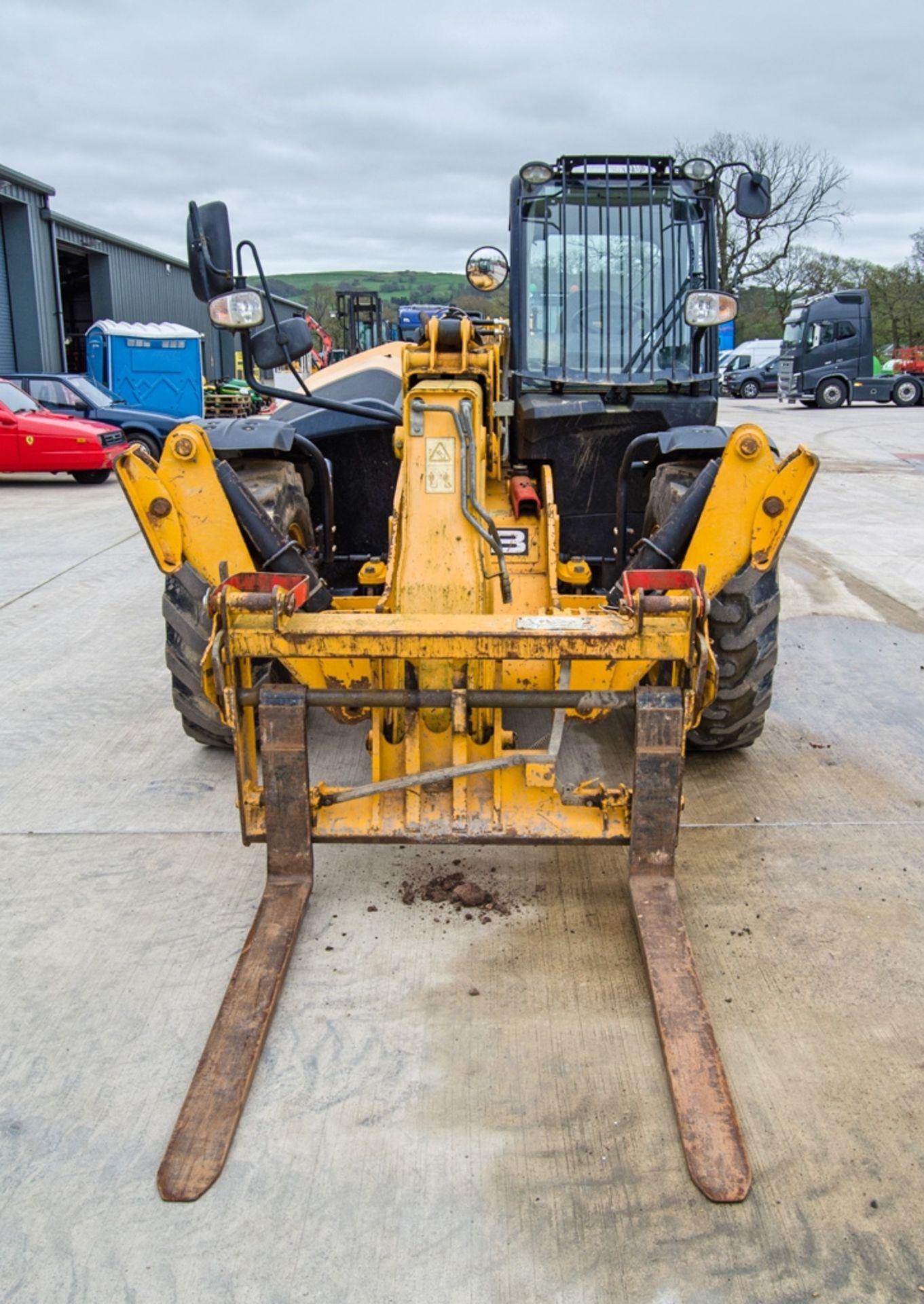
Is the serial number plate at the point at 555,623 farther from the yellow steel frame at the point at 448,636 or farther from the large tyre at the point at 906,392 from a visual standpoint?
the large tyre at the point at 906,392

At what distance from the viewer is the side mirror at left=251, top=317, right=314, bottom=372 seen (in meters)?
3.99

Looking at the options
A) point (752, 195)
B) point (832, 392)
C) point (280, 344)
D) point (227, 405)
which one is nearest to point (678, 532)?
point (280, 344)

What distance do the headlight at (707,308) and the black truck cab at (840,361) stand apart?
1097 inches

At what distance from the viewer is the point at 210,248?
367cm

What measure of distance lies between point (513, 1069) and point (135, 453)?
7.98 ft

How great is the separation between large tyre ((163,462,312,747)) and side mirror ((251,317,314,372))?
31.9 inches

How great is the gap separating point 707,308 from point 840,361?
28193 millimetres

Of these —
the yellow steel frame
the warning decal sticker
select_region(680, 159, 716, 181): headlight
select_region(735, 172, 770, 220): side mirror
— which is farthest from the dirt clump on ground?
select_region(680, 159, 716, 181): headlight

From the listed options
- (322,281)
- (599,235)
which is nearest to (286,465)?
(599,235)

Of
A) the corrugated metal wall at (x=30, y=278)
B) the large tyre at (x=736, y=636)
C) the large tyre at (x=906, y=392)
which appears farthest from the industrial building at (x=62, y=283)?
the large tyre at (x=906, y=392)

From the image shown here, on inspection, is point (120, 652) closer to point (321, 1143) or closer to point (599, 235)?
point (599, 235)

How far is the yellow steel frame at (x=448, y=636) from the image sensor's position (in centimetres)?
360

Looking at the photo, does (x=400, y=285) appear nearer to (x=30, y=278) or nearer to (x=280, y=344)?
(x=30, y=278)

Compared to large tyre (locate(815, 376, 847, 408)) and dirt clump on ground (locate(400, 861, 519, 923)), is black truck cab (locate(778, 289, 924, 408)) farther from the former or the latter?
dirt clump on ground (locate(400, 861, 519, 923))
